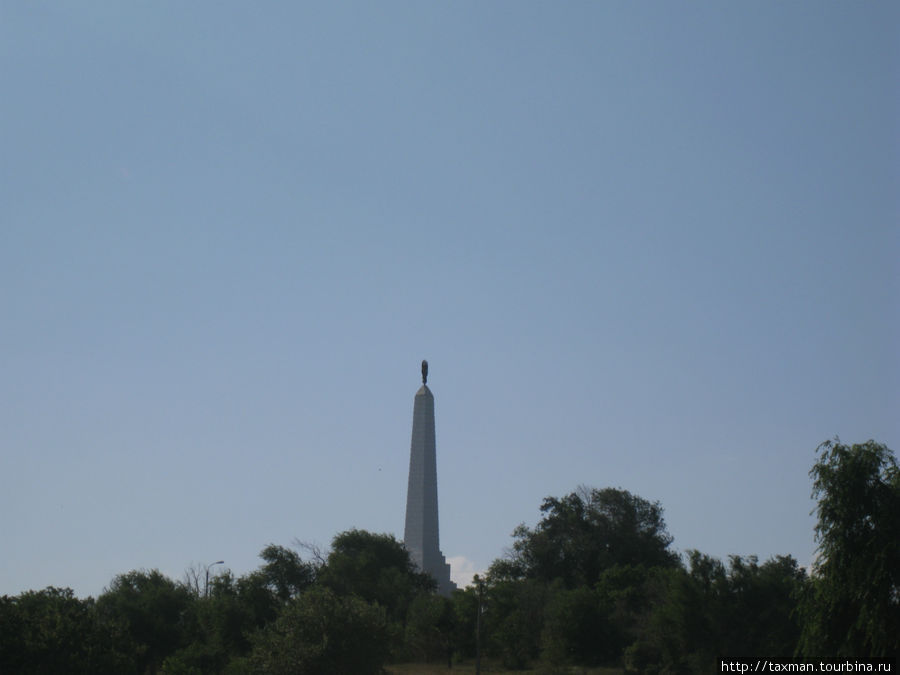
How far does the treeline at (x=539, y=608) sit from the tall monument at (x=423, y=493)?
1.14m

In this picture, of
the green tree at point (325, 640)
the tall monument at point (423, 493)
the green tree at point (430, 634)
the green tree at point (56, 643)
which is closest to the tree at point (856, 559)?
the green tree at point (325, 640)

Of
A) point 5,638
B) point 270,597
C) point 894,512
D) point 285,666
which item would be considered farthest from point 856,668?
point 270,597

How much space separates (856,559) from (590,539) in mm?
47051

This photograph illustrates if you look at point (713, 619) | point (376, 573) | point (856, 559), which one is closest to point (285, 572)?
point (376, 573)

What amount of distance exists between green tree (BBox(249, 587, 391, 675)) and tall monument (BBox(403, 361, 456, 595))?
27.4 metres

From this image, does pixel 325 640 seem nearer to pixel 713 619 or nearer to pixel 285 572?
pixel 713 619

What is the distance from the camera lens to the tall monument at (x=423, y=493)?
191 ft

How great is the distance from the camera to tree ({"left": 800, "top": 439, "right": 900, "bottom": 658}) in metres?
19.6

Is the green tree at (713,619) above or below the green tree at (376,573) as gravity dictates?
below

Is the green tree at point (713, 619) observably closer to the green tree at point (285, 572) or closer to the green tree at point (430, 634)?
the green tree at point (430, 634)

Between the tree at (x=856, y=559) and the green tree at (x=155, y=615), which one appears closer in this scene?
the tree at (x=856, y=559)

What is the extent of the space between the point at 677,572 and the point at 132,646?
75.6 ft

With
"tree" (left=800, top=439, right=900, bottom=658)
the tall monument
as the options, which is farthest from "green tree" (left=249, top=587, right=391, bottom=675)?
the tall monument

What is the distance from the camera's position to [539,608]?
160 ft
